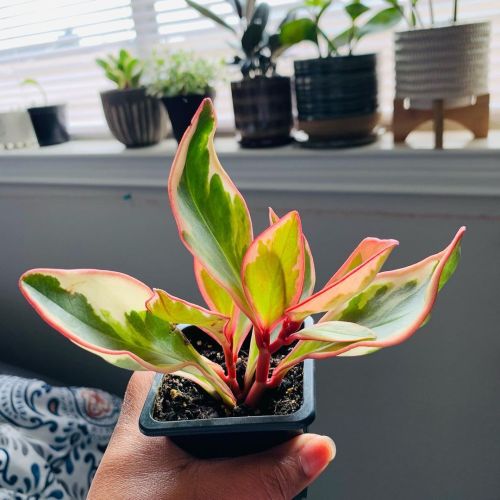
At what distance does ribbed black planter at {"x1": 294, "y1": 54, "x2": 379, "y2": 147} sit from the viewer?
722 millimetres

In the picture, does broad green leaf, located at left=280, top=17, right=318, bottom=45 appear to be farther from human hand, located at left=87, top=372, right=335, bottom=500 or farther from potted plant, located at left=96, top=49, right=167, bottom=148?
human hand, located at left=87, top=372, right=335, bottom=500

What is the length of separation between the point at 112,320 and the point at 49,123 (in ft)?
2.97

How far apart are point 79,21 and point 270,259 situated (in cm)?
100

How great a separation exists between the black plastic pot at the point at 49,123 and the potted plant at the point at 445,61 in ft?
2.52

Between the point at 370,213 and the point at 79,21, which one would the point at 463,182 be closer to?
the point at 370,213

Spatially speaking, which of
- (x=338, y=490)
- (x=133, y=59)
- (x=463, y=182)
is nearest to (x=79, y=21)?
(x=133, y=59)

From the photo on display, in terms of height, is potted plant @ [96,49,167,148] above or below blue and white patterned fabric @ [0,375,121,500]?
above

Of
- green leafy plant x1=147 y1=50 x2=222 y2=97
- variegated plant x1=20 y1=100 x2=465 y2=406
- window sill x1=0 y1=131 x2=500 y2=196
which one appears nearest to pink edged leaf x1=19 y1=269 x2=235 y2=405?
variegated plant x1=20 y1=100 x2=465 y2=406

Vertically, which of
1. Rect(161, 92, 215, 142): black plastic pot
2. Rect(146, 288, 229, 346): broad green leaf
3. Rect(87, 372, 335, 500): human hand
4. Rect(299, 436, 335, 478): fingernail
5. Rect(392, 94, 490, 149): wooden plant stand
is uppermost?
Rect(161, 92, 215, 142): black plastic pot

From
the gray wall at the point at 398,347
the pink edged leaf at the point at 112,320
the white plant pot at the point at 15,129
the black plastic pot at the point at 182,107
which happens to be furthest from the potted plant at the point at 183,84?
the pink edged leaf at the point at 112,320

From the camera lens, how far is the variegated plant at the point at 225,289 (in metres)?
0.35

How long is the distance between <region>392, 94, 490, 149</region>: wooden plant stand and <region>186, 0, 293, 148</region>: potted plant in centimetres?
18

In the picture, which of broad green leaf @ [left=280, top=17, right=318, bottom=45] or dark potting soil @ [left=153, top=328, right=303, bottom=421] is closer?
dark potting soil @ [left=153, top=328, right=303, bottom=421]

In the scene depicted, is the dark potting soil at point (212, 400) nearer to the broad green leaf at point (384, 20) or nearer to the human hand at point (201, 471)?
the human hand at point (201, 471)
